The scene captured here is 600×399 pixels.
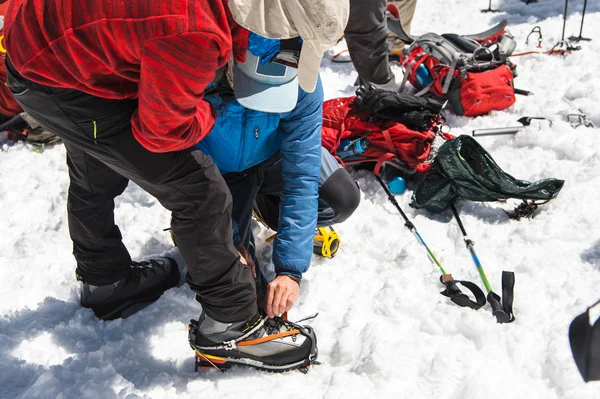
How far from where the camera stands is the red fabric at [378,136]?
10.3ft

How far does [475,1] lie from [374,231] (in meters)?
4.53

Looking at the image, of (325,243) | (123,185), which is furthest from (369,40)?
(123,185)

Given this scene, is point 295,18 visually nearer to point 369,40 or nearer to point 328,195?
point 328,195

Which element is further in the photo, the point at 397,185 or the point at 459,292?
the point at 397,185

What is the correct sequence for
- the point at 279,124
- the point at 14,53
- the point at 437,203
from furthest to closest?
the point at 437,203, the point at 279,124, the point at 14,53

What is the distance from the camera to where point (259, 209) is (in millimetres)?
2650

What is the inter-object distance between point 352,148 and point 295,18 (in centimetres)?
209

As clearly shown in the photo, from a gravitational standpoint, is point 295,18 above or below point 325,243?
above

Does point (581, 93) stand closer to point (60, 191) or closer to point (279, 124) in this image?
point (279, 124)

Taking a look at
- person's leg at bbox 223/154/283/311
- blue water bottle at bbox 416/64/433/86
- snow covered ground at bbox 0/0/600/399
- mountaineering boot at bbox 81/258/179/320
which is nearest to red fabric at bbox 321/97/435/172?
snow covered ground at bbox 0/0/600/399

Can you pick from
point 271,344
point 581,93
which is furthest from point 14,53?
point 581,93

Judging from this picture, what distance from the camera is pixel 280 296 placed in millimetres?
1895

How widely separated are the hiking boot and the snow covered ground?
0.05 m

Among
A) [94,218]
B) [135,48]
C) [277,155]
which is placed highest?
[135,48]
